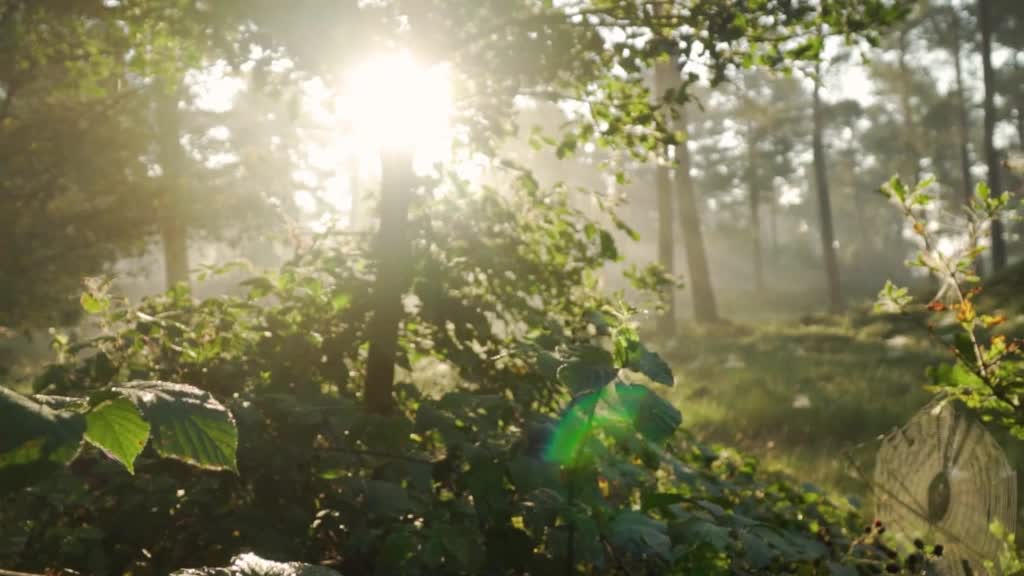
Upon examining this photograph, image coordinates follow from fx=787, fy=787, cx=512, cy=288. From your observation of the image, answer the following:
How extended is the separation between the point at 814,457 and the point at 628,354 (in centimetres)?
612

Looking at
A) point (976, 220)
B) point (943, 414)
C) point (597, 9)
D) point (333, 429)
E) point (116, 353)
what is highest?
point (597, 9)

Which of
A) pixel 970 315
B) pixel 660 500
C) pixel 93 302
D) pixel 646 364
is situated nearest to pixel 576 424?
pixel 646 364

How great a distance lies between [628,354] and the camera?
1.58 m

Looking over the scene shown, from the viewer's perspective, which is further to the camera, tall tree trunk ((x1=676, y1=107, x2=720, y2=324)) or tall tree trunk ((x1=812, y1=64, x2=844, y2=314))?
tall tree trunk ((x1=812, y1=64, x2=844, y2=314))

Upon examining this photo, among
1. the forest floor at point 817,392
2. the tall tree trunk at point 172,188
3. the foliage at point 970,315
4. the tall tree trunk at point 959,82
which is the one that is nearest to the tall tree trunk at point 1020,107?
the tall tree trunk at point 959,82

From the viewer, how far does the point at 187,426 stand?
51.8 inches

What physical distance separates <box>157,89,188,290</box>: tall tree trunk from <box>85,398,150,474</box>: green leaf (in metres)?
14.0

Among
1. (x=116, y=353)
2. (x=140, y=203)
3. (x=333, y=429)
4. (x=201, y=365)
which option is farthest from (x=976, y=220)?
(x=140, y=203)

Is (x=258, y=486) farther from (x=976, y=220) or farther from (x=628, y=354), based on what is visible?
(x=976, y=220)

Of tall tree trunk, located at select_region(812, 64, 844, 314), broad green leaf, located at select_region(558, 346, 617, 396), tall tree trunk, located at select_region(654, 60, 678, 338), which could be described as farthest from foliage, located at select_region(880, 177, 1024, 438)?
tall tree trunk, located at select_region(812, 64, 844, 314)

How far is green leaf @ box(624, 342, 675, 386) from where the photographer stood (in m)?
1.54

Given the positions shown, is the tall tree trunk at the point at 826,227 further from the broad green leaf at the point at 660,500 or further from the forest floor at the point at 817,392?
the broad green leaf at the point at 660,500

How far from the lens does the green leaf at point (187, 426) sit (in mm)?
1280

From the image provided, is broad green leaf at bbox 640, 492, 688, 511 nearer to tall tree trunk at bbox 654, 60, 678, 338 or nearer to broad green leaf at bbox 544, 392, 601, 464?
broad green leaf at bbox 544, 392, 601, 464
